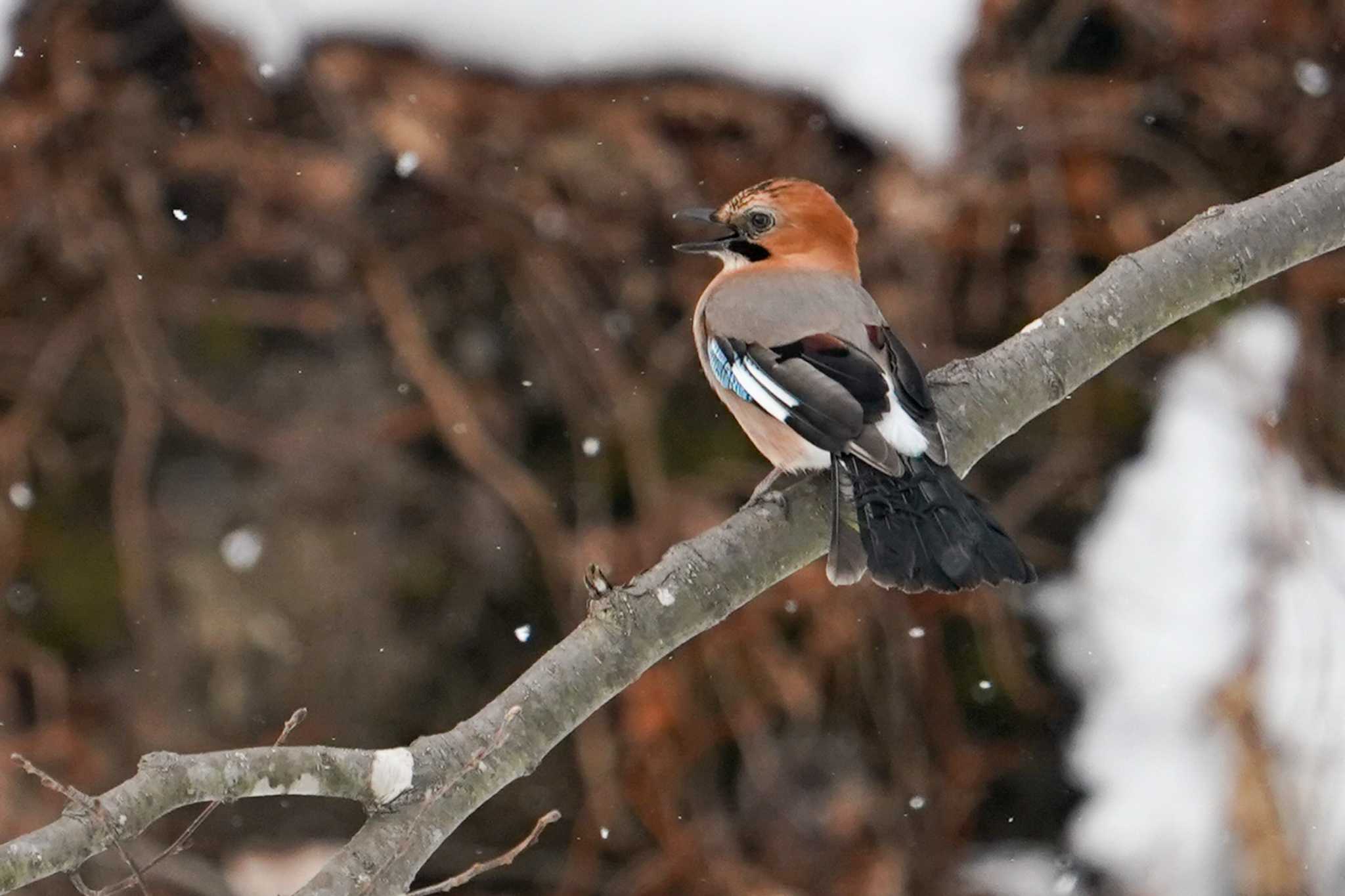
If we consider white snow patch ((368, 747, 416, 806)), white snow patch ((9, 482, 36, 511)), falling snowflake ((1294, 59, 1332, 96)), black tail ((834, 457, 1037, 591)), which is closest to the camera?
white snow patch ((368, 747, 416, 806))

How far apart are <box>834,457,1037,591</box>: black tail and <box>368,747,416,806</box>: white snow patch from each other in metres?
0.85

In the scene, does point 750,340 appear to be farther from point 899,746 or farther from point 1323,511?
point 1323,511

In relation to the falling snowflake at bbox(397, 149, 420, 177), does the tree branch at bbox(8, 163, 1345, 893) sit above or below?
above

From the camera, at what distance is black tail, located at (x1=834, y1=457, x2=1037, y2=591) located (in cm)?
248

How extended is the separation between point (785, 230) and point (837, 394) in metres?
0.69

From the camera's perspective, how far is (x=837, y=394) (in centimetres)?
276

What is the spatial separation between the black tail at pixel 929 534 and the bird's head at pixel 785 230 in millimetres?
780

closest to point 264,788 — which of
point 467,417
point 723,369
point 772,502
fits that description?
point 772,502

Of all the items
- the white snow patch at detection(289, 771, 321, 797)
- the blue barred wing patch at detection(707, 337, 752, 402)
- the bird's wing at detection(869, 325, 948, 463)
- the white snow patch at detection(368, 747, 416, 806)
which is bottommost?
the blue barred wing patch at detection(707, 337, 752, 402)

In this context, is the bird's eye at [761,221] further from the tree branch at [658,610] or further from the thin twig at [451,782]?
the thin twig at [451,782]

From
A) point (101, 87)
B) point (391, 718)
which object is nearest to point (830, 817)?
point (391, 718)

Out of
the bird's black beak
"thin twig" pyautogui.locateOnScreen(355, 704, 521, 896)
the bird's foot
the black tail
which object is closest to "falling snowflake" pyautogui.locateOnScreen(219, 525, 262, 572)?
the bird's black beak

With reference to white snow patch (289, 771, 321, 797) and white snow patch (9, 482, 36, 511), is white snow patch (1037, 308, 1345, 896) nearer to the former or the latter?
white snow patch (9, 482, 36, 511)

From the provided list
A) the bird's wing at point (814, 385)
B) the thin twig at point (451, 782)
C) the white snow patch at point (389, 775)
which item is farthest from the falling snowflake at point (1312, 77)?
the white snow patch at point (389, 775)
